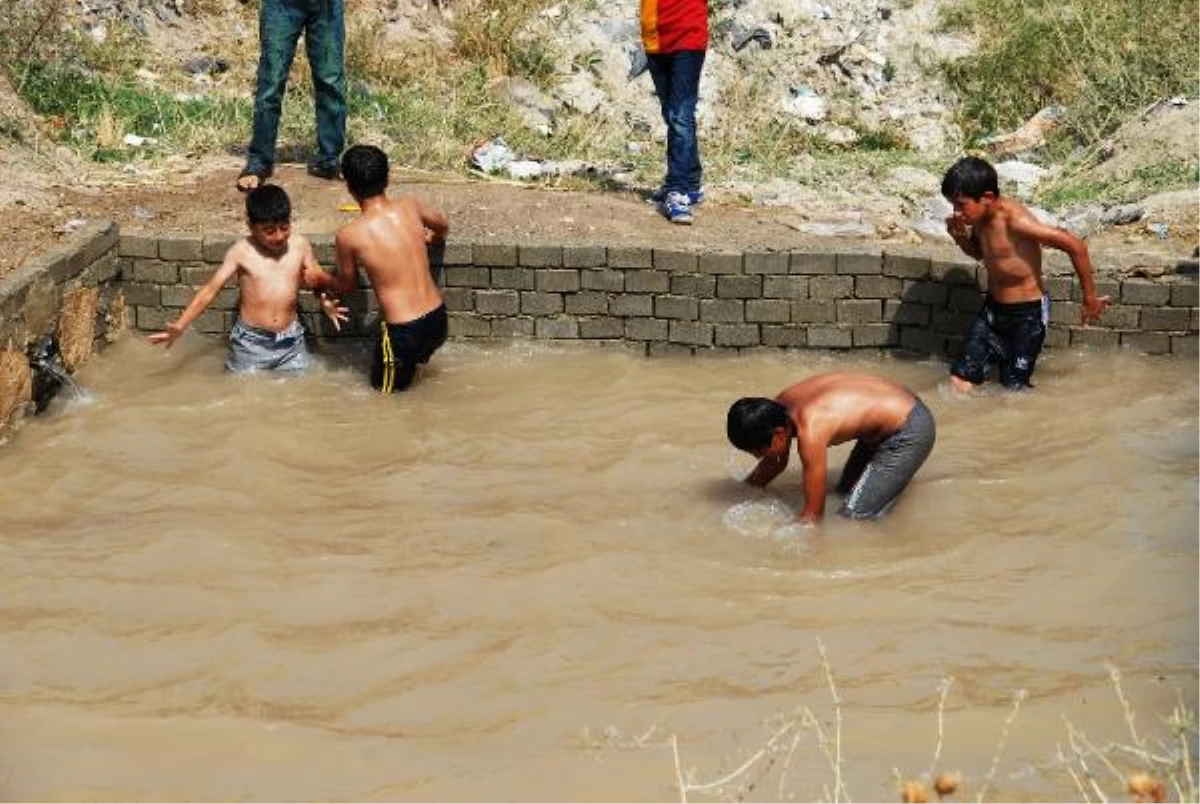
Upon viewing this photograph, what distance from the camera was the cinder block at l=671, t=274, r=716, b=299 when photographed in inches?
353

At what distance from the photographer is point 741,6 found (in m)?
13.7

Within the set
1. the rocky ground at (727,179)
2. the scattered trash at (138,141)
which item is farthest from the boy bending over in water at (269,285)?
the scattered trash at (138,141)

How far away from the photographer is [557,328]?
9.10 m

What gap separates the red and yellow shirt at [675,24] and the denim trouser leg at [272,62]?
1.95 metres

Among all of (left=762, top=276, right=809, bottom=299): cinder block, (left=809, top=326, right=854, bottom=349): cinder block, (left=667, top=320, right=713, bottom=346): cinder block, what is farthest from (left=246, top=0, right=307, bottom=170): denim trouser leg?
(left=809, top=326, right=854, bottom=349): cinder block

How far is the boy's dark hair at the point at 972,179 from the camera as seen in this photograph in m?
7.99

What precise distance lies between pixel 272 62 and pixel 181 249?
131 centimetres

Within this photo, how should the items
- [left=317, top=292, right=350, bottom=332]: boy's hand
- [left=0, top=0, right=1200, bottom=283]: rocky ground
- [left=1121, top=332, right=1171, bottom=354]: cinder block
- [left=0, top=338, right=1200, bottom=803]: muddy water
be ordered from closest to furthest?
[left=0, top=338, right=1200, bottom=803]: muddy water < [left=317, top=292, right=350, bottom=332]: boy's hand < [left=1121, top=332, right=1171, bottom=354]: cinder block < [left=0, top=0, right=1200, bottom=283]: rocky ground

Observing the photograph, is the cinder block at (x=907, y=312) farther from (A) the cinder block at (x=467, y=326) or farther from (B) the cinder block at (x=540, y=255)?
(A) the cinder block at (x=467, y=326)

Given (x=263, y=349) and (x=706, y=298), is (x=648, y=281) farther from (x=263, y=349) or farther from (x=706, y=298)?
(x=263, y=349)

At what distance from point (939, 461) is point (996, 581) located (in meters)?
1.25

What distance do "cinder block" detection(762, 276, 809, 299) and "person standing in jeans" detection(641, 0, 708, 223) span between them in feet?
2.63

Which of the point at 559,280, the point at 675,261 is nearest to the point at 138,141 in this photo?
the point at 559,280

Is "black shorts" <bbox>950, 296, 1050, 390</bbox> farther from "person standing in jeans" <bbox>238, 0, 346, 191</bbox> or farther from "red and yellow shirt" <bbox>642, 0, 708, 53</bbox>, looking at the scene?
"person standing in jeans" <bbox>238, 0, 346, 191</bbox>
